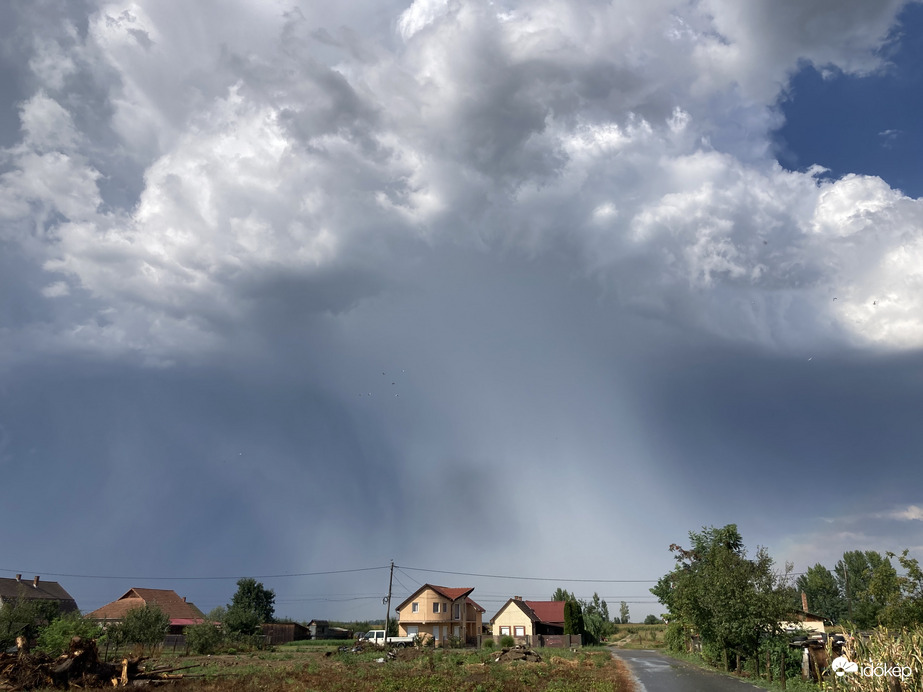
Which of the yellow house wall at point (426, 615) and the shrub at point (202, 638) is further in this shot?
the yellow house wall at point (426, 615)

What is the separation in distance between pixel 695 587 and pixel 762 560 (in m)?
6.89

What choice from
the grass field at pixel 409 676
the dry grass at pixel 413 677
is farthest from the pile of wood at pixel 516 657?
the dry grass at pixel 413 677

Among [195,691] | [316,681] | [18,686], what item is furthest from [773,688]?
[18,686]

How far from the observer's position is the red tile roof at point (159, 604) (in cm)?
7781

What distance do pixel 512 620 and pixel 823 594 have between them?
8247cm

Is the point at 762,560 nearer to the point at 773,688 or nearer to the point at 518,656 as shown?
the point at 773,688

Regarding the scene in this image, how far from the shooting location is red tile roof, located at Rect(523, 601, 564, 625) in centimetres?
9444

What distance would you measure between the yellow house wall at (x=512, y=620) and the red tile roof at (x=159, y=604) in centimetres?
4011

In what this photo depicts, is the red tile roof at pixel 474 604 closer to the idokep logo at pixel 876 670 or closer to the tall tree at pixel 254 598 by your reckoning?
the tall tree at pixel 254 598

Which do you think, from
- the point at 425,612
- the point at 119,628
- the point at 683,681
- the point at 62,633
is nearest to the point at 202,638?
the point at 119,628

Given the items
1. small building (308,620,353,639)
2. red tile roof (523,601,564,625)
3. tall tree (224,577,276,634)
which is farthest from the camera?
tall tree (224,577,276,634)

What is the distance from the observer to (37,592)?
81.7 meters

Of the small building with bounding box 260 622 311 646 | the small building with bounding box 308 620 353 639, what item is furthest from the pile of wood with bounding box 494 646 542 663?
the small building with bounding box 308 620 353 639

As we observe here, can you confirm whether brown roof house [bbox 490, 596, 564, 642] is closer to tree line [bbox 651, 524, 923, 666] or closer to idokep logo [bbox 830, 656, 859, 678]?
tree line [bbox 651, 524, 923, 666]
